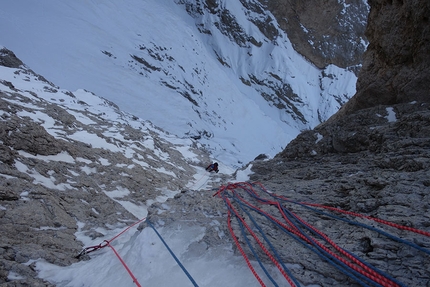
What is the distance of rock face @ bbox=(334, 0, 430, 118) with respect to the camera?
218 inches

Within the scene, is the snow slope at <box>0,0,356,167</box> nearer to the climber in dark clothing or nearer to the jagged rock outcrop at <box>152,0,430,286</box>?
the climber in dark clothing

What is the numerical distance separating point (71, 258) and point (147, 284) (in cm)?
140

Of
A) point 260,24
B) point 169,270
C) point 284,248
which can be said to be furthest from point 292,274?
point 260,24

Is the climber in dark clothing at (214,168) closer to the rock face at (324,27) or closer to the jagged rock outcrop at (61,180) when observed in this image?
the jagged rock outcrop at (61,180)

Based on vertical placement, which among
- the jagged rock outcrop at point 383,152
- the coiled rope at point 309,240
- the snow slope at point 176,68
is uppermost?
the snow slope at point 176,68

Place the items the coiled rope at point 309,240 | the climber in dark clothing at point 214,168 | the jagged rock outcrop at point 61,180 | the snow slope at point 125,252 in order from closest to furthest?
the coiled rope at point 309,240 < the snow slope at point 125,252 < the jagged rock outcrop at point 61,180 < the climber in dark clothing at point 214,168

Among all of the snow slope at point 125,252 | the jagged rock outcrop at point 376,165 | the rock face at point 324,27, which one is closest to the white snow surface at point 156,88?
the snow slope at point 125,252

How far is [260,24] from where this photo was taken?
3622cm

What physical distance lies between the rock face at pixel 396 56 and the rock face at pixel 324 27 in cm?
3358

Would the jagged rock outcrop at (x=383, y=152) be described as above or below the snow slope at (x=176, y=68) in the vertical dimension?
below

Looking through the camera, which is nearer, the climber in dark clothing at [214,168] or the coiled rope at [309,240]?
the coiled rope at [309,240]

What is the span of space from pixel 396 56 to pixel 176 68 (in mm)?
19876

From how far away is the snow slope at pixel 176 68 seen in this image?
1794cm

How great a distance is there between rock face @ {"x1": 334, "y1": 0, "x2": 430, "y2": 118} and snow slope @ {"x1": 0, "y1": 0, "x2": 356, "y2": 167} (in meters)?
10.7
